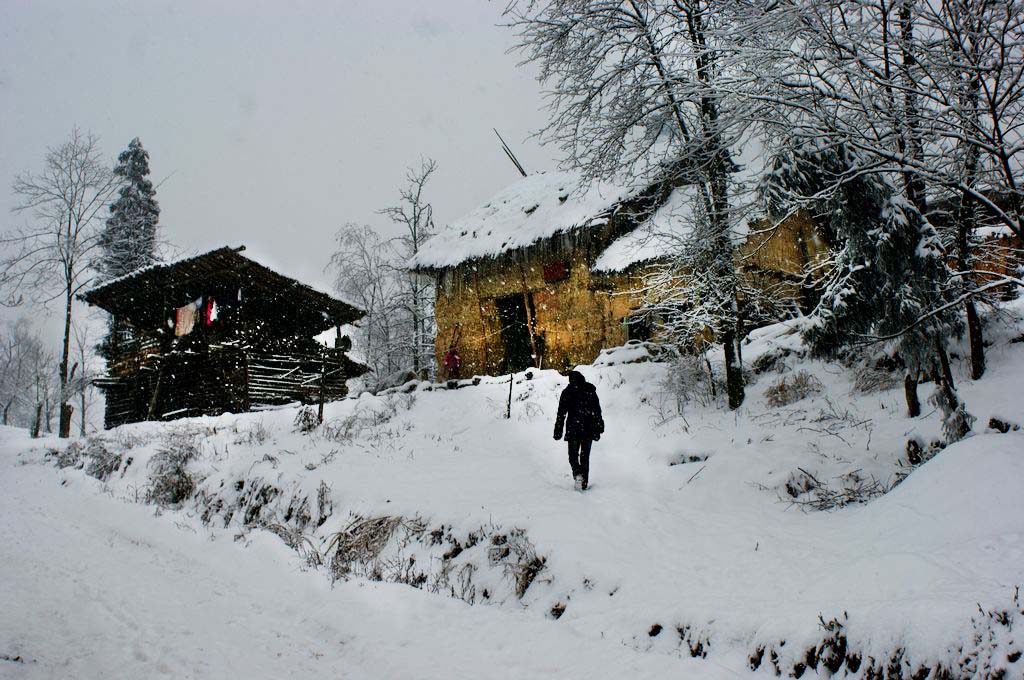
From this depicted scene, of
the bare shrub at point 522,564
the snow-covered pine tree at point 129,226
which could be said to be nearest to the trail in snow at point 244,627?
the bare shrub at point 522,564

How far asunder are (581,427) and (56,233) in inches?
825

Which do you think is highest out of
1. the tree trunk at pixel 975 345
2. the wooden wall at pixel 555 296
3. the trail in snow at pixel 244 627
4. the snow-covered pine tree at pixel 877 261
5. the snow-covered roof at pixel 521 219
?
the snow-covered roof at pixel 521 219

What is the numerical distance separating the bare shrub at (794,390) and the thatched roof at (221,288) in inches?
500

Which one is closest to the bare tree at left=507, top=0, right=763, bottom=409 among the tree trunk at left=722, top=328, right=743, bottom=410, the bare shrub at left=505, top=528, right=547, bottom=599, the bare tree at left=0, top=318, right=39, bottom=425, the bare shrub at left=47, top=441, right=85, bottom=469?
the tree trunk at left=722, top=328, right=743, bottom=410

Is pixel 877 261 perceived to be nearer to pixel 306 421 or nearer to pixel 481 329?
pixel 306 421

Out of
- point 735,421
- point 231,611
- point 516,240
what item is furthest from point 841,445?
point 516,240

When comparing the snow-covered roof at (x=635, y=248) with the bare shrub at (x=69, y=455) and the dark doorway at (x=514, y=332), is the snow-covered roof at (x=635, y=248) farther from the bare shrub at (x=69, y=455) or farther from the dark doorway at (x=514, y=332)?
the bare shrub at (x=69, y=455)

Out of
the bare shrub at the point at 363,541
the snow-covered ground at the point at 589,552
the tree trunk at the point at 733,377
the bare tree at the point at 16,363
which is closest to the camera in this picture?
the snow-covered ground at the point at 589,552

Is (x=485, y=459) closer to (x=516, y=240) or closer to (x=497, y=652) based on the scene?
(x=497, y=652)

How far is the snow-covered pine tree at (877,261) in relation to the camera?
586 cm

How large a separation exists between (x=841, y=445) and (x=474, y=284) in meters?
13.9

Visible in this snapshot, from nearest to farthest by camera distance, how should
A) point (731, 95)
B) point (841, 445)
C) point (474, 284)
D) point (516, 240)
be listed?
point (731, 95) → point (841, 445) → point (516, 240) → point (474, 284)

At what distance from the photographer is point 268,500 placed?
8172 mm

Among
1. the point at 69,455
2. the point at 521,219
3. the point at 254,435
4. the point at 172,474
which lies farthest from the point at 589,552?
the point at 521,219
